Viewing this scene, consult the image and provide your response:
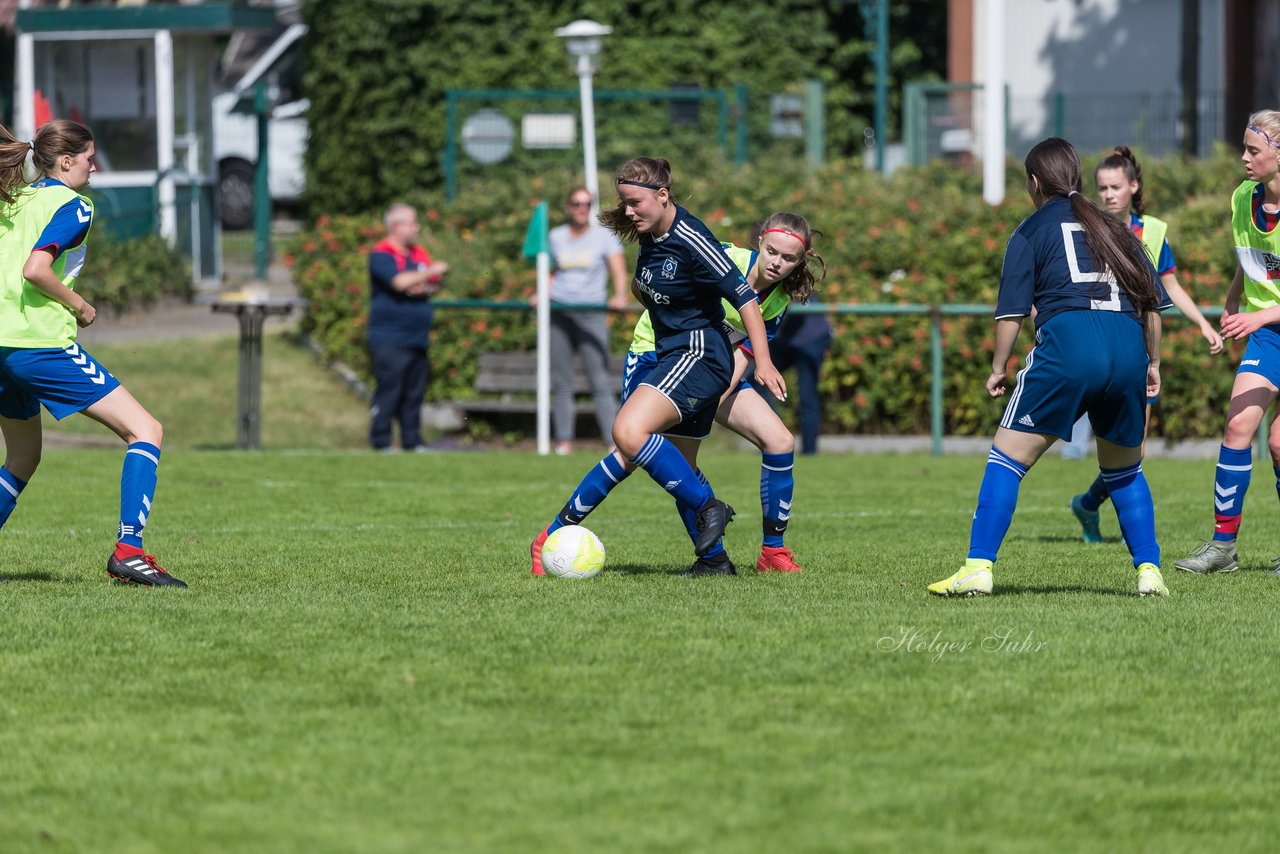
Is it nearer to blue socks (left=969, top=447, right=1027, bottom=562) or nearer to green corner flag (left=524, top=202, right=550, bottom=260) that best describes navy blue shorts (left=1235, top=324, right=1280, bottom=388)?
blue socks (left=969, top=447, right=1027, bottom=562)

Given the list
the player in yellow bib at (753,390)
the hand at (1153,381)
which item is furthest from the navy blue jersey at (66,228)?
the hand at (1153,381)

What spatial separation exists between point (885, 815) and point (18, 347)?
433cm

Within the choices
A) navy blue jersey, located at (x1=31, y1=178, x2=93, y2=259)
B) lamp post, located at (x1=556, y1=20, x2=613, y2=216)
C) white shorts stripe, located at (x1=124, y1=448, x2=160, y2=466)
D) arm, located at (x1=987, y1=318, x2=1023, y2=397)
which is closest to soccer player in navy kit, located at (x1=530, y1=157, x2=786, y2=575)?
arm, located at (x1=987, y1=318, x2=1023, y2=397)

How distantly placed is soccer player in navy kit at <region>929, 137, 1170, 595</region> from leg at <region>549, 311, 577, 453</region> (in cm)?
880

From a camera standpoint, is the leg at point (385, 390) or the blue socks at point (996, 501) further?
the leg at point (385, 390)

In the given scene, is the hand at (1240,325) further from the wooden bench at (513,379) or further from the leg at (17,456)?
the wooden bench at (513,379)

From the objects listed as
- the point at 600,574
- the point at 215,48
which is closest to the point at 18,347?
the point at 600,574

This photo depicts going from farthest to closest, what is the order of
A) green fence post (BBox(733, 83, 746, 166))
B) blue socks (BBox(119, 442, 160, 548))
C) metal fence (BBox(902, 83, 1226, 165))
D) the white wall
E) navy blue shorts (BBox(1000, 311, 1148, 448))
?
1. the white wall
2. metal fence (BBox(902, 83, 1226, 165))
3. green fence post (BBox(733, 83, 746, 166))
4. blue socks (BBox(119, 442, 160, 548))
5. navy blue shorts (BBox(1000, 311, 1148, 448))

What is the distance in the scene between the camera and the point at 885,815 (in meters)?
4.47

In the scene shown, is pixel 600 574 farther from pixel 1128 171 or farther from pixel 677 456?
pixel 1128 171

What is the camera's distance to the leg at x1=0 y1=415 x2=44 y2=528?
775cm

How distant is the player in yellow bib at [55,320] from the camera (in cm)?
Answer: 730

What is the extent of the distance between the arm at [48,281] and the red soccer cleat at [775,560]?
307cm

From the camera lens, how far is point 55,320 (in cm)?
739
